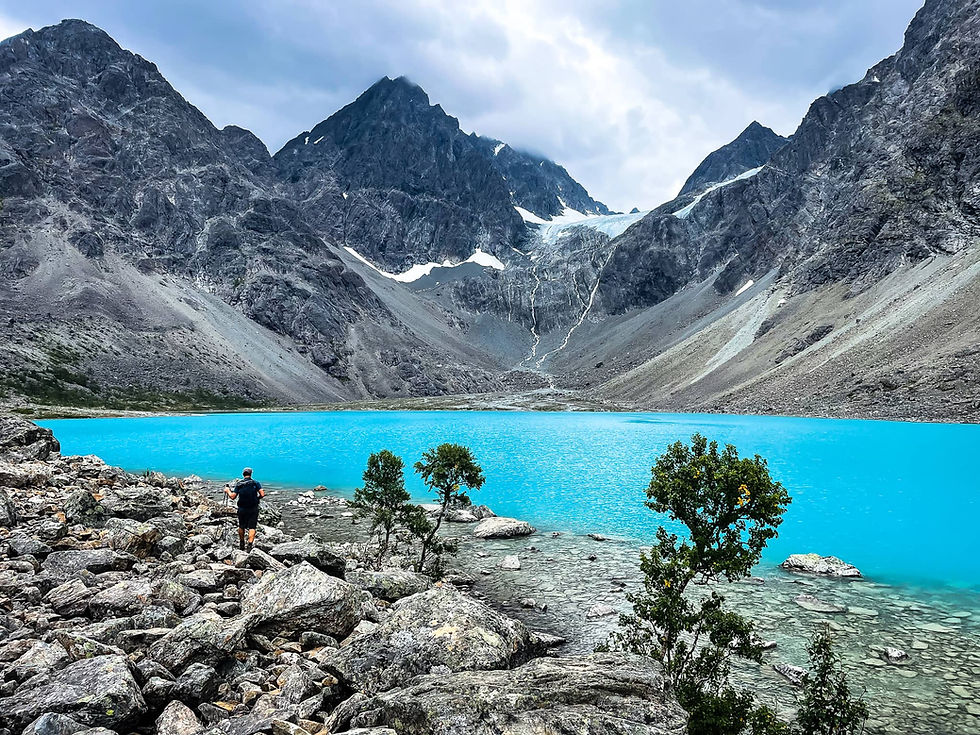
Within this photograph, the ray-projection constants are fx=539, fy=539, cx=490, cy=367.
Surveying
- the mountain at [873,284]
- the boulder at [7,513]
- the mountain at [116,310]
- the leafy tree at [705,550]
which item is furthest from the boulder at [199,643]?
the mountain at [116,310]

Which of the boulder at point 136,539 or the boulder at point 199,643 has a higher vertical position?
the boulder at point 199,643

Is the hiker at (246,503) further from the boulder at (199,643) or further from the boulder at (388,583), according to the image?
the boulder at (199,643)

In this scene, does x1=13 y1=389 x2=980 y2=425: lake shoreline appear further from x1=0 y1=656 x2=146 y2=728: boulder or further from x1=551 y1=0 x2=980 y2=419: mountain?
x1=0 y1=656 x2=146 y2=728: boulder

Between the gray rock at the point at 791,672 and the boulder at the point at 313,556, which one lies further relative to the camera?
the boulder at the point at 313,556

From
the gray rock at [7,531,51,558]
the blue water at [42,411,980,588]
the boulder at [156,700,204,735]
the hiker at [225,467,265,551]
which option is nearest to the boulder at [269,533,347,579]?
the hiker at [225,467,265,551]

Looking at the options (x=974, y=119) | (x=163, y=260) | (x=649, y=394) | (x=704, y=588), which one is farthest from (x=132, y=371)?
(x=974, y=119)

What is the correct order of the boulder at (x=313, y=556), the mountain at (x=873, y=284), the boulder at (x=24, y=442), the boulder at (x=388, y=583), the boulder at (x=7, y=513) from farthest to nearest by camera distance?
the mountain at (x=873, y=284)
the boulder at (x=24, y=442)
the boulder at (x=7, y=513)
the boulder at (x=313, y=556)
the boulder at (x=388, y=583)

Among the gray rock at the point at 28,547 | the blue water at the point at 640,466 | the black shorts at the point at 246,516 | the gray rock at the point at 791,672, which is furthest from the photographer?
the blue water at the point at 640,466
